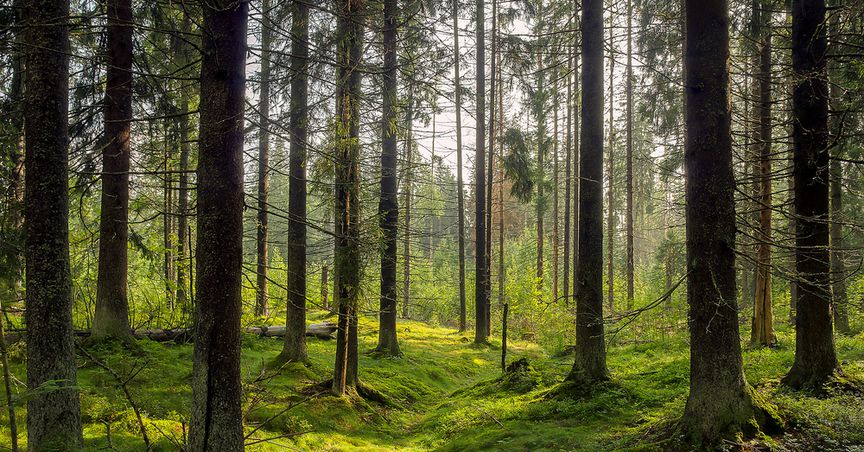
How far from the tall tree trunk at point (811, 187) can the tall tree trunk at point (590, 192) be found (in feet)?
9.02

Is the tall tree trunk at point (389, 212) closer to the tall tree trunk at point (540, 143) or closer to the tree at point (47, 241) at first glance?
the tall tree trunk at point (540, 143)

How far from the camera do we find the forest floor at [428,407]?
16.9 ft

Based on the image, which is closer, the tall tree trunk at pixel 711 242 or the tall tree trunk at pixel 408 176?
the tall tree trunk at pixel 711 242

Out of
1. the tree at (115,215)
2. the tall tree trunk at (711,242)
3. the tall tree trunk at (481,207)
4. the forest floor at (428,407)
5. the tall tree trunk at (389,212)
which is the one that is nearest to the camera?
the tall tree trunk at (711,242)

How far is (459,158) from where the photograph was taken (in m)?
20.0

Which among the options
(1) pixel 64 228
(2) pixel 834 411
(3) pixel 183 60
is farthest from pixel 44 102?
(2) pixel 834 411

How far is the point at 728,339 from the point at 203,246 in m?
5.13

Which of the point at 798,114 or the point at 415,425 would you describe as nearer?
the point at 798,114

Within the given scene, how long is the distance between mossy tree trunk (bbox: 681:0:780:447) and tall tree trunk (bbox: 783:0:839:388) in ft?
8.24

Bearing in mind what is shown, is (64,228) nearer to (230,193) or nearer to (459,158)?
(230,193)

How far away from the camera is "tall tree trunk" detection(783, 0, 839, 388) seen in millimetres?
6398

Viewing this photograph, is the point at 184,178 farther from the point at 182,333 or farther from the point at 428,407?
the point at 428,407

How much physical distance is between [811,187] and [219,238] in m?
7.78

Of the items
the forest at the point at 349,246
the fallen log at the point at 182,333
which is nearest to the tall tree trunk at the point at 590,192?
the forest at the point at 349,246
